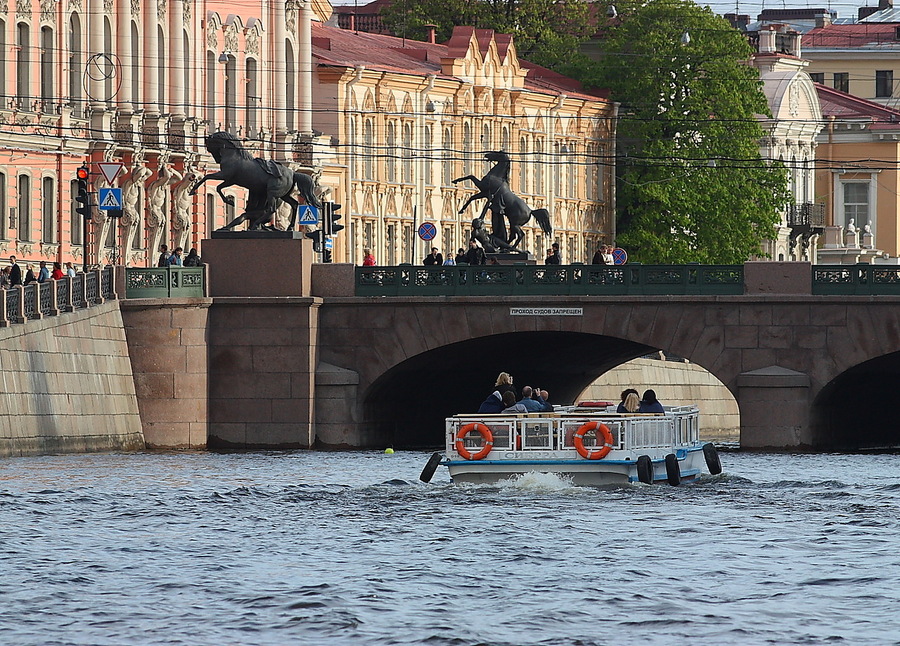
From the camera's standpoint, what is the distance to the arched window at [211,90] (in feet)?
252

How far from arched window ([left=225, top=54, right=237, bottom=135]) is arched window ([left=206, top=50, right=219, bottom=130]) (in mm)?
852

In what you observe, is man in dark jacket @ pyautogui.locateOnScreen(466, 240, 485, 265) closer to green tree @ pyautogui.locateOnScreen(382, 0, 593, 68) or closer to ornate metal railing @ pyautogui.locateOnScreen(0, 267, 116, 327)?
ornate metal railing @ pyautogui.locateOnScreen(0, 267, 116, 327)

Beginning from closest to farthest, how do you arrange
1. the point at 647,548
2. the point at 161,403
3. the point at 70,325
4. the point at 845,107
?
the point at 647,548
the point at 70,325
the point at 161,403
the point at 845,107

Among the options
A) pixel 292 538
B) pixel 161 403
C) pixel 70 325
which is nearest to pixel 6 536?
pixel 292 538

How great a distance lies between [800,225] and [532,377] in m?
43.6

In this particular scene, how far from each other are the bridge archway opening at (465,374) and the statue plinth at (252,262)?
3435 millimetres

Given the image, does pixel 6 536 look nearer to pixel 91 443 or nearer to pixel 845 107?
pixel 91 443

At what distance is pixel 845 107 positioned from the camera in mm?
123250

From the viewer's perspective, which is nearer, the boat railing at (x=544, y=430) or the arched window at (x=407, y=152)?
the boat railing at (x=544, y=430)

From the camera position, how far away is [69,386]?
54969 millimetres

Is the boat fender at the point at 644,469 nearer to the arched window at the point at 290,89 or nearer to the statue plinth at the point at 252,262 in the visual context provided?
the statue plinth at the point at 252,262

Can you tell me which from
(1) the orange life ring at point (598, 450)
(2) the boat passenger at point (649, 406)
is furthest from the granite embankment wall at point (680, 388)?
(1) the orange life ring at point (598, 450)

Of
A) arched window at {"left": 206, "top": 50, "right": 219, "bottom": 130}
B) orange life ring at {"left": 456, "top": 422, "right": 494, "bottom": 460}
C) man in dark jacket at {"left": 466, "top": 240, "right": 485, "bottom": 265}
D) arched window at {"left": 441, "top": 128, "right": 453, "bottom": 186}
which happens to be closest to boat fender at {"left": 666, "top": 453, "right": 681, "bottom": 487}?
orange life ring at {"left": 456, "top": 422, "right": 494, "bottom": 460}

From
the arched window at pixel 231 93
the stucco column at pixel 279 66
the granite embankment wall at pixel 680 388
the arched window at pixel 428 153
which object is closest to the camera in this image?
the granite embankment wall at pixel 680 388
